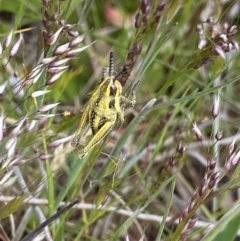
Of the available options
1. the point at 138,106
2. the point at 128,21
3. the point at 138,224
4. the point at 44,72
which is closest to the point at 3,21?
the point at 128,21

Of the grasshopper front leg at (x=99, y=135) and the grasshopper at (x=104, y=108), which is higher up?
the grasshopper at (x=104, y=108)

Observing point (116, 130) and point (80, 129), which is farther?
point (116, 130)

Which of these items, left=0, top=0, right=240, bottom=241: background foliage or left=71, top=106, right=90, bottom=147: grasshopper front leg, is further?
left=71, top=106, right=90, bottom=147: grasshopper front leg

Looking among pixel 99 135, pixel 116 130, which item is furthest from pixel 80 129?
pixel 116 130

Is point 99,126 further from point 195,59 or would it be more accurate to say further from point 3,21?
point 3,21

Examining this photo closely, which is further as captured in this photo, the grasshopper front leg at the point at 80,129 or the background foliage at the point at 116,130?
the grasshopper front leg at the point at 80,129

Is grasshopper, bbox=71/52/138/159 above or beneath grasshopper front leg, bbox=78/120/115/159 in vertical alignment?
above

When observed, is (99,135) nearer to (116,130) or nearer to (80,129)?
(80,129)

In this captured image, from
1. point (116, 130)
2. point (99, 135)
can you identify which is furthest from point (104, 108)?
point (116, 130)

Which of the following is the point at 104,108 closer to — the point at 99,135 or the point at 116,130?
the point at 99,135

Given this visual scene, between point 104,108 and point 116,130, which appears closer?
point 104,108

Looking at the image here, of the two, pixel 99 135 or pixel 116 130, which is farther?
pixel 116 130
